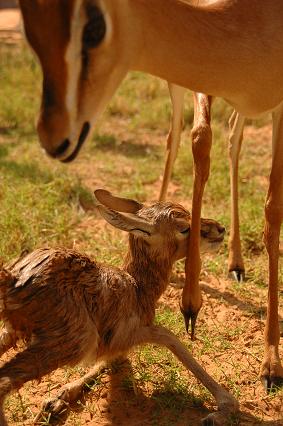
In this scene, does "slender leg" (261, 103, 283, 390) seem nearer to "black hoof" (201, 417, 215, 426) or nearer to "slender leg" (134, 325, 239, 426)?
"slender leg" (134, 325, 239, 426)

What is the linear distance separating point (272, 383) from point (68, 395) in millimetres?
999

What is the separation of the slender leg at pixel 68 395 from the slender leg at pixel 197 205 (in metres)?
0.63

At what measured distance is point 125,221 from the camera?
363cm

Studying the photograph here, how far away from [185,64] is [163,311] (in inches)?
70.5

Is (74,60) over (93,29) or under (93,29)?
under

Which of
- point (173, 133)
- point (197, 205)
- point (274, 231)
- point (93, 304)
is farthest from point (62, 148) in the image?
point (173, 133)

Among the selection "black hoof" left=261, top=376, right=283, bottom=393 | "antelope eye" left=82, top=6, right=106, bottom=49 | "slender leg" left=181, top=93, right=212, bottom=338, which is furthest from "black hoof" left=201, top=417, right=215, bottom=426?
"antelope eye" left=82, top=6, right=106, bottom=49

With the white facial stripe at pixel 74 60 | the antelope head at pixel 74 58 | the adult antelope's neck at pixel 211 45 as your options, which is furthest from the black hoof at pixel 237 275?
the white facial stripe at pixel 74 60

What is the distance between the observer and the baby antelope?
10.6ft

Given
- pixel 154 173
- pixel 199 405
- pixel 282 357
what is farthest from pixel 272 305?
pixel 154 173

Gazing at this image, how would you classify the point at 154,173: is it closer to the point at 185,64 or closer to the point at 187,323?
the point at 187,323

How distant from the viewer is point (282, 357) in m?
3.99

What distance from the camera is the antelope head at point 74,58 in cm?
255

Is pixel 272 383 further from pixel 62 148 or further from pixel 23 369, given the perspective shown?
pixel 62 148
